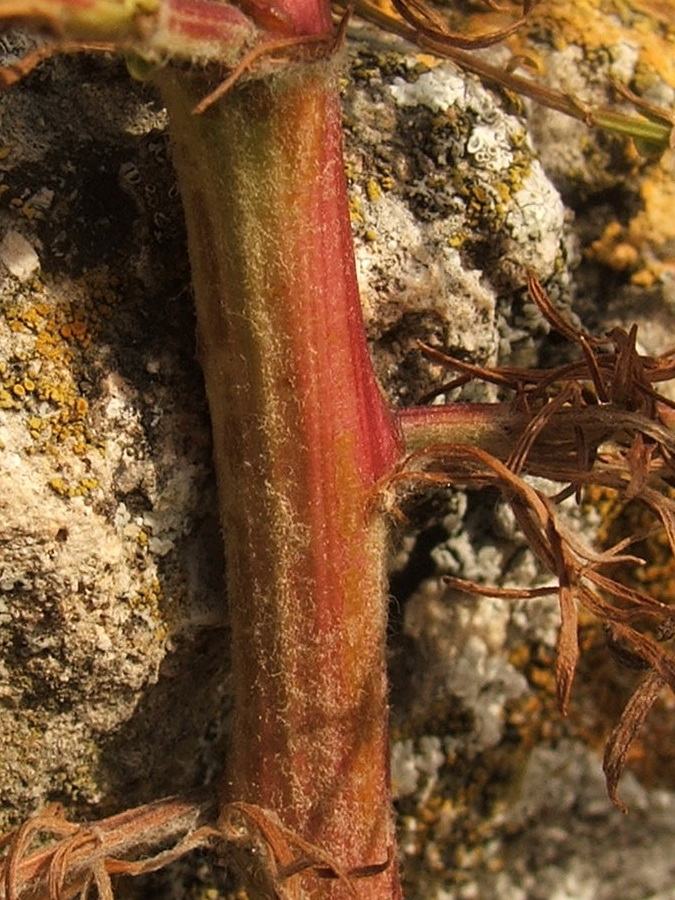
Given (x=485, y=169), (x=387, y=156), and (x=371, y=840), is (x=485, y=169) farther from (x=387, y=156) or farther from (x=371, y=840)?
(x=371, y=840)

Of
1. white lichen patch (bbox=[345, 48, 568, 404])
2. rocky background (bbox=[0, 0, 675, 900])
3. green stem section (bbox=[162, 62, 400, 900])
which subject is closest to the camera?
green stem section (bbox=[162, 62, 400, 900])

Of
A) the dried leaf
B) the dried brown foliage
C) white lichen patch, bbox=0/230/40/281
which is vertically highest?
white lichen patch, bbox=0/230/40/281

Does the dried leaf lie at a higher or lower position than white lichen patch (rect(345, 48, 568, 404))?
lower

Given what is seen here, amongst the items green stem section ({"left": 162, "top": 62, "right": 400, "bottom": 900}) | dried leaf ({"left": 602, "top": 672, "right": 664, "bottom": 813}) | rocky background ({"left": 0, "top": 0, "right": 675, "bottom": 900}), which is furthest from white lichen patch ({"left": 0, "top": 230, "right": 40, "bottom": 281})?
dried leaf ({"left": 602, "top": 672, "right": 664, "bottom": 813})

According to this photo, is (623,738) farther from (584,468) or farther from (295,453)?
(295,453)

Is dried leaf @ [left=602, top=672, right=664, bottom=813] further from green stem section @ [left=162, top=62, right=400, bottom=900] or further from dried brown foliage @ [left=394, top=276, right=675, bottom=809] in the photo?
green stem section @ [left=162, top=62, right=400, bottom=900]

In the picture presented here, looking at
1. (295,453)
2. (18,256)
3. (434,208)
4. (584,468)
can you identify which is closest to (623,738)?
(584,468)
